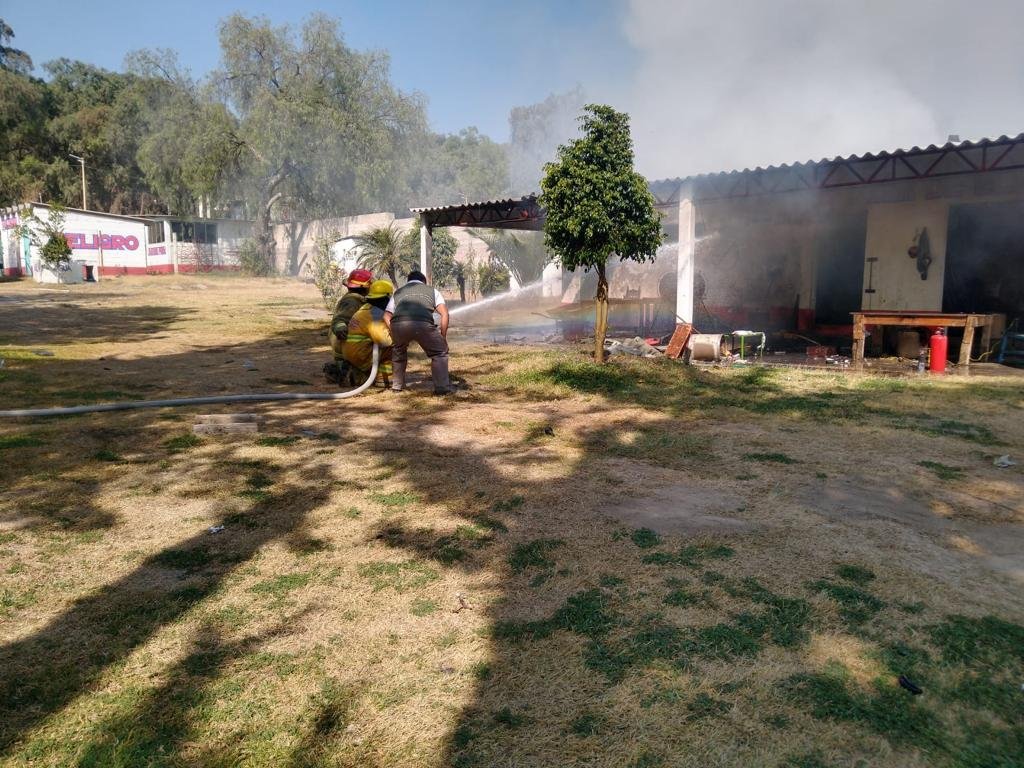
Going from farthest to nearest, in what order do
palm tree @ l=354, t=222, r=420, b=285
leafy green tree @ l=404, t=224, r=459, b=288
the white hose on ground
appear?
leafy green tree @ l=404, t=224, r=459, b=288 < palm tree @ l=354, t=222, r=420, b=285 < the white hose on ground

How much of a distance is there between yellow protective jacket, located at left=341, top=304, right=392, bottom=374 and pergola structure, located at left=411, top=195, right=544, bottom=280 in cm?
768

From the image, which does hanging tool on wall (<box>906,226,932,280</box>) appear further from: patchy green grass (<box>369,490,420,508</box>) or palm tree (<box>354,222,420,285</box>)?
palm tree (<box>354,222,420,285</box>)

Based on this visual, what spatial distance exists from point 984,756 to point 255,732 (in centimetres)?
232

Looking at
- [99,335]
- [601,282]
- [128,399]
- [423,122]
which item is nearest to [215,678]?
[128,399]

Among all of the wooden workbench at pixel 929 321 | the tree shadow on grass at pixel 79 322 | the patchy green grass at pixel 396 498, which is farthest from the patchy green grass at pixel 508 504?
the tree shadow on grass at pixel 79 322

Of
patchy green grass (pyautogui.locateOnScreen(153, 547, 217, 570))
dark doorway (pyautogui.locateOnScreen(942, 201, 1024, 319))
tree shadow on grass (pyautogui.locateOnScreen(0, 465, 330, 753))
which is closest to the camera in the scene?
tree shadow on grass (pyautogui.locateOnScreen(0, 465, 330, 753))

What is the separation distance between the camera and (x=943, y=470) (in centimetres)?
542

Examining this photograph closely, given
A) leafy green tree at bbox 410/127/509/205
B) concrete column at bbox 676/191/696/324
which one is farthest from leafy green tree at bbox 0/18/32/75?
concrete column at bbox 676/191/696/324

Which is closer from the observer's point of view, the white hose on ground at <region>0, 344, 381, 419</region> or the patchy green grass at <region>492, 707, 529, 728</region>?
the patchy green grass at <region>492, 707, 529, 728</region>

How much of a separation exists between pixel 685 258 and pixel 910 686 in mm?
12286

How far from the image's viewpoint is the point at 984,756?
2.20 meters

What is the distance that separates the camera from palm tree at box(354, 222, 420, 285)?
2230cm

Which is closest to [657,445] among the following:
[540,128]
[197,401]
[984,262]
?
[197,401]

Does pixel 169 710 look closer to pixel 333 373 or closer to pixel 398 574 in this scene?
pixel 398 574
